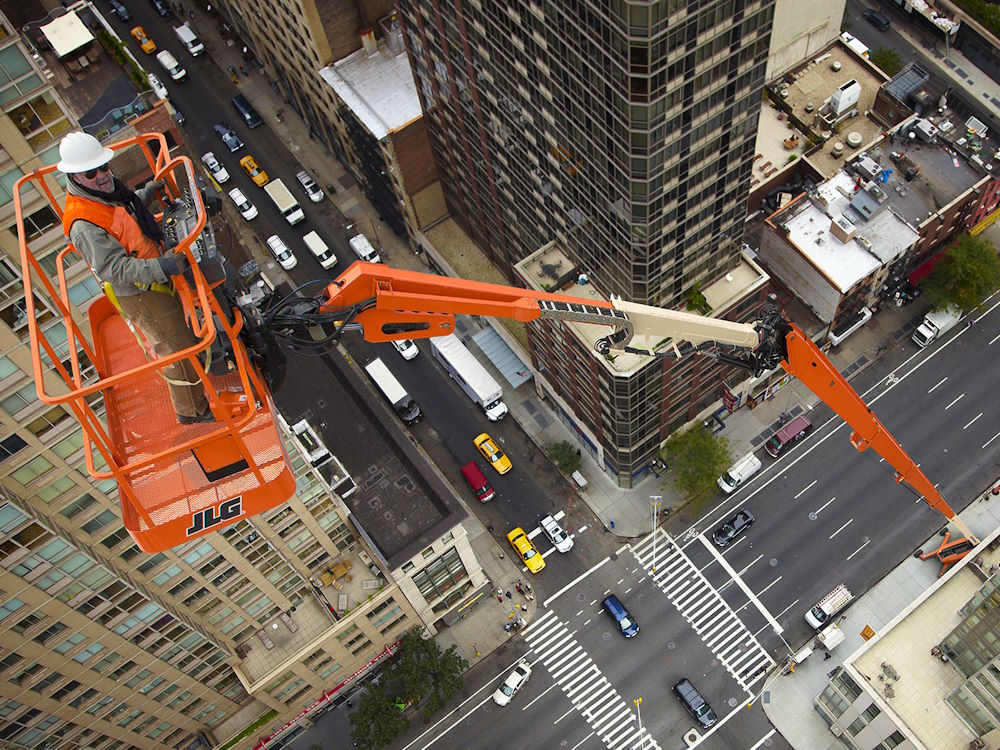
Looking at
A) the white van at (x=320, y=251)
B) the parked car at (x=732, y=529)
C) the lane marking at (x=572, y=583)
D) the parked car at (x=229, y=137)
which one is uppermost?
the parked car at (x=229, y=137)

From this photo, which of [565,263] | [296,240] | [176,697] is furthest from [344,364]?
[296,240]

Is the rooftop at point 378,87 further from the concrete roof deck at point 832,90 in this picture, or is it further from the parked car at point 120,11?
the parked car at point 120,11

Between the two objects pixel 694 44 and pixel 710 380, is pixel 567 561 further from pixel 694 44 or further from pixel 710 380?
pixel 694 44

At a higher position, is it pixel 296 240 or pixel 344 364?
pixel 296 240

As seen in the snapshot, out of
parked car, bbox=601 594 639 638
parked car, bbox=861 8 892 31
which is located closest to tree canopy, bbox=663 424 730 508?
parked car, bbox=601 594 639 638

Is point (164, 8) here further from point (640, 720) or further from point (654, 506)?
point (640, 720)

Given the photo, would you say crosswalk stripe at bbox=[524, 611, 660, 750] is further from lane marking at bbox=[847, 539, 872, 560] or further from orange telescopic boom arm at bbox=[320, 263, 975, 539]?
orange telescopic boom arm at bbox=[320, 263, 975, 539]

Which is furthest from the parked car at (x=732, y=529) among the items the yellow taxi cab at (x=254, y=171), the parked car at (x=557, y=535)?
the yellow taxi cab at (x=254, y=171)
